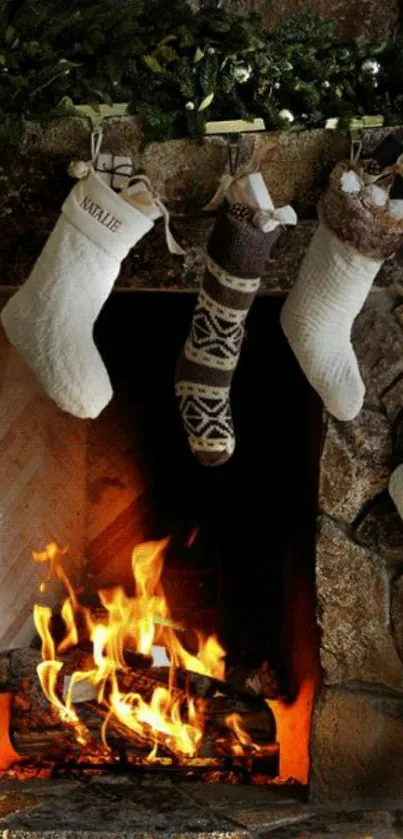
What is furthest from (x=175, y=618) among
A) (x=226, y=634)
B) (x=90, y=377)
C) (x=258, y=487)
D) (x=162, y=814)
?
(x=90, y=377)

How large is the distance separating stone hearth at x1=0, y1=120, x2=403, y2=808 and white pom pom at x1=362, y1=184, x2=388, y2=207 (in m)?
0.16

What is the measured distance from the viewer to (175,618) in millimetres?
2824

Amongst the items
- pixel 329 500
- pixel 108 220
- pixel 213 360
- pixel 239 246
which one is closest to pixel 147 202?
pixel 108 220

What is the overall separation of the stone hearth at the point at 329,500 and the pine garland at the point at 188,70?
0.05 metres

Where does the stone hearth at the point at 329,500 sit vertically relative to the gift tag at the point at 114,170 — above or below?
below

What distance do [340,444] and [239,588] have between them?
70 cm

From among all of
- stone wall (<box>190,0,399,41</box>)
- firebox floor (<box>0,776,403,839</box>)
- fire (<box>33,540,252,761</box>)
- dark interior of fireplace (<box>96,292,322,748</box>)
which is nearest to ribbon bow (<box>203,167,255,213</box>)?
stone wall (<box>190,0,399,41</box>)

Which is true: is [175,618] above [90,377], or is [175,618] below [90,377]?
below

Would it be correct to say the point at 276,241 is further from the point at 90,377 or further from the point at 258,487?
the point at 258,487

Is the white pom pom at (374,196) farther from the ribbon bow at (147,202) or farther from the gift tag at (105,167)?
the gift tag at (105,167)

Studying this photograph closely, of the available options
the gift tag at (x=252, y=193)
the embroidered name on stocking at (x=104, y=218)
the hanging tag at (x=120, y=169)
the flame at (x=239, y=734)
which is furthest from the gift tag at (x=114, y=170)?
the flame at (x=239, y=734)

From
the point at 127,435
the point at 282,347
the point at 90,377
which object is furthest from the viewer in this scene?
the point at 127,435

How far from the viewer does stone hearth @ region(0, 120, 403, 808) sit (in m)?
2.25

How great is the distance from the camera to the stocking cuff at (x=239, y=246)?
206cm
